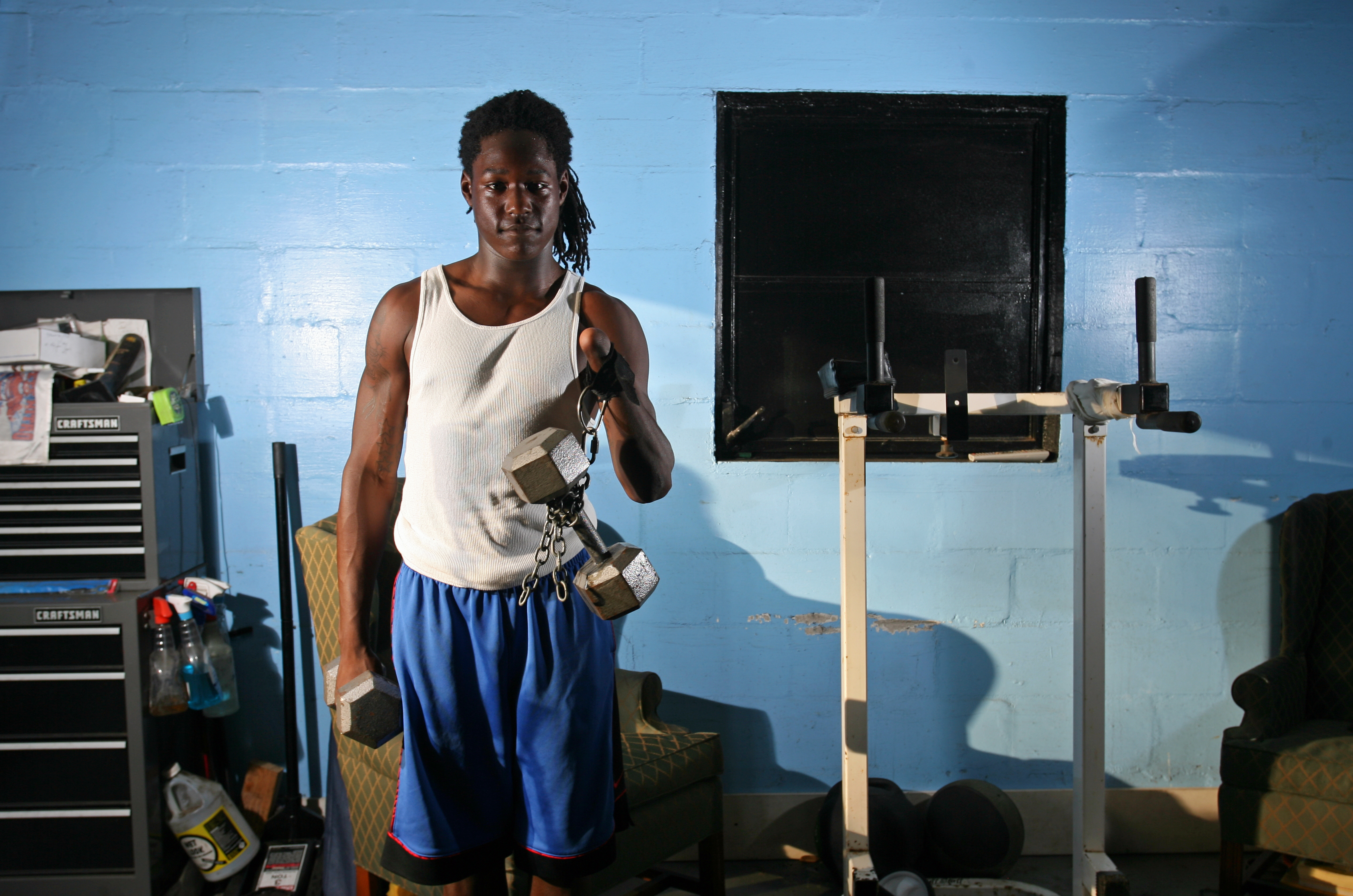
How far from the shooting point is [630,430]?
1236mm

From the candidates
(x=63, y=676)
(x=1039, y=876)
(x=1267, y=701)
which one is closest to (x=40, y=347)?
(x=63, y=676)

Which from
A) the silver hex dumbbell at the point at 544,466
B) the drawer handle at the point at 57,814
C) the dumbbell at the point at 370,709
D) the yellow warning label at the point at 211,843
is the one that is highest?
the silver hex dumbbell at the point at 544,466

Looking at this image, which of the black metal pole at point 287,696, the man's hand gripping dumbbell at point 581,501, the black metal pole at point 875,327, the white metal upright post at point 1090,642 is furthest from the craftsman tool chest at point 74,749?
the white metal upright post at point 1090,642

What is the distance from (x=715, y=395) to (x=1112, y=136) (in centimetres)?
137

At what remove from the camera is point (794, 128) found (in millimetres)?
2260


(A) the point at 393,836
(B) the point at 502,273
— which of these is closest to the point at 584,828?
(A) the point at 393,836

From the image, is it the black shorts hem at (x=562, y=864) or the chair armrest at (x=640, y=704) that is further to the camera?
the chair armrest at (x=640, y=704)

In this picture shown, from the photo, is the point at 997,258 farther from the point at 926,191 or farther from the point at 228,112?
the point at 228,112

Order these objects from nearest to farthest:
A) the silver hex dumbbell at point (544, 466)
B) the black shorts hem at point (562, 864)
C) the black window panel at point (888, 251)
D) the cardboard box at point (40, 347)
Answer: the silver hex dumbbell at point (544, 466) < the black shorts hem at point (562, 864) < the cardboard box at point (40, 347) < the black window panel at point (888, 251)


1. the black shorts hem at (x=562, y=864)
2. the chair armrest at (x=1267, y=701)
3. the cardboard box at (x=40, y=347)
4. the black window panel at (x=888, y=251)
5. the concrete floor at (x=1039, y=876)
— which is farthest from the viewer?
the black window panel at (x=888, y=251)

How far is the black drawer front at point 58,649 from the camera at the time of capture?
194 centimetres

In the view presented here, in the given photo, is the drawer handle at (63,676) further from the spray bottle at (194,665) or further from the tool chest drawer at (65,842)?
the tool chest drawer at (65,842)

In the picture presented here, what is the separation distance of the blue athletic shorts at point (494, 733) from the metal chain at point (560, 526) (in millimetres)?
21

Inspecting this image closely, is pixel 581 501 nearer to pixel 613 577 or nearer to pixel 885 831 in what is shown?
pixel 613 577
